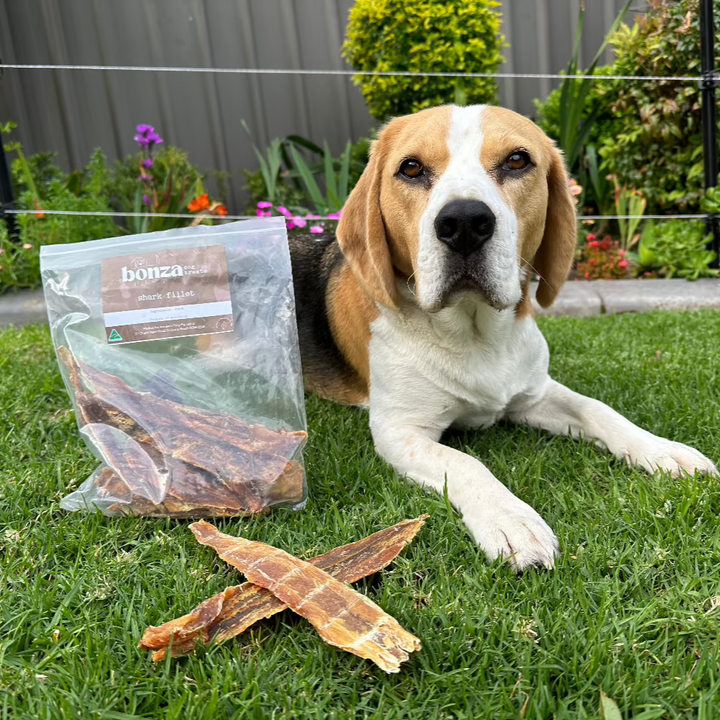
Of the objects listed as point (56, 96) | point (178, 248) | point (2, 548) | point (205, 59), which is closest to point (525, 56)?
point (205, 59)

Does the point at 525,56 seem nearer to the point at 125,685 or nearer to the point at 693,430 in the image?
the point at 693,430

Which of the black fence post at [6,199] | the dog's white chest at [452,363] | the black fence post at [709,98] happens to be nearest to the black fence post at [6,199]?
the black fence post at [6,199]

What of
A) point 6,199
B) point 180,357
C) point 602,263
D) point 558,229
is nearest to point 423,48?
point 602,263

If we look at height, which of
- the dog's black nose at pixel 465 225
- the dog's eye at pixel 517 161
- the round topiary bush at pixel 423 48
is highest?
the round topiary bush at pixel 423 48

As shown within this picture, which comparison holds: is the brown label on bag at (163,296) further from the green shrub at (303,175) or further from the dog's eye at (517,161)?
the green shrub at (303,175)

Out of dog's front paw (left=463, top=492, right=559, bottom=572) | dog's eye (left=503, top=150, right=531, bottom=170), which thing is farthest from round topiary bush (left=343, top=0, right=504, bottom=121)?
dog's front paw (left=463, top=492, right=559, bottom=572)

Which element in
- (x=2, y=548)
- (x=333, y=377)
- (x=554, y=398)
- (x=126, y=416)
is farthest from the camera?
(x=333, y=377)
